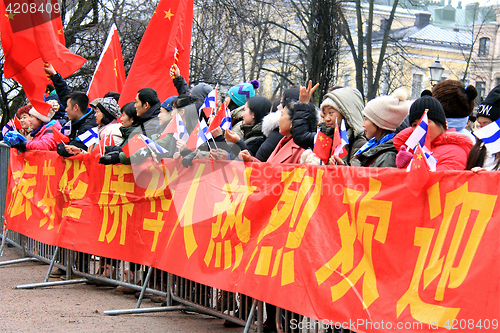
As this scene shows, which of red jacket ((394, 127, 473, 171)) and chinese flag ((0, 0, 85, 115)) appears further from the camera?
chinese flag ((0, 0, 85, 115))

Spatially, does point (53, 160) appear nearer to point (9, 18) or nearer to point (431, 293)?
point (9, 18)

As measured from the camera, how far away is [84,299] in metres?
6.38

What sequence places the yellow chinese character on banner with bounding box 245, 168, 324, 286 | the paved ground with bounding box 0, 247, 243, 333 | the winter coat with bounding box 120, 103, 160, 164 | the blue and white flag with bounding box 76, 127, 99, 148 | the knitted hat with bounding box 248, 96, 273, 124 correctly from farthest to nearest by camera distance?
the blue and white flag with bounding box 76, 127, 99, 148 < the winter coat with bounding box 120, 103, 160, 164 < the knitted hat with bounding box 248, 96, 273, 124 < the paved ground with bounding box 0, 247, 243, 333 < the yellow chinese character on banner with bounding box 245, 168, 324, 286

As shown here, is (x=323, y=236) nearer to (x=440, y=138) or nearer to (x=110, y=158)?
A: (x=440, y=138)

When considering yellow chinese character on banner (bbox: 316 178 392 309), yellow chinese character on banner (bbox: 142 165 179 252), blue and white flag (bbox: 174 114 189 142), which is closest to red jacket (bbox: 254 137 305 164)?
blue and white flag (bbox: 174 114 189 142)

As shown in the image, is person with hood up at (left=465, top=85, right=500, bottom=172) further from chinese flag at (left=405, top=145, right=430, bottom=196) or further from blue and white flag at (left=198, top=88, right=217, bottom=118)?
blue and white flag at (left=198, top=88, right=217, bottom=118)

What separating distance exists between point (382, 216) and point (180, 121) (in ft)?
9.30

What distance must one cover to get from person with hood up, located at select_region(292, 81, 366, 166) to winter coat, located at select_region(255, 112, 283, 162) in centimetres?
60

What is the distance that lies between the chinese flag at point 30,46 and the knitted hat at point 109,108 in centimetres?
129

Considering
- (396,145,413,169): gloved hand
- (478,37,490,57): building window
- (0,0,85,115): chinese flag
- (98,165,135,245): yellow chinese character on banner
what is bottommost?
(98,165,135,245): yellow chinese character on banner

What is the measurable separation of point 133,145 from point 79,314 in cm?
175

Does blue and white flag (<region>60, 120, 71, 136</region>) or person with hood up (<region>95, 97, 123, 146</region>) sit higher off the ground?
person with hood up (<region>95, 97, 123, 146</region>)

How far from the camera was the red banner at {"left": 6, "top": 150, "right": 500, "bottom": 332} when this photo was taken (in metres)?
3.14

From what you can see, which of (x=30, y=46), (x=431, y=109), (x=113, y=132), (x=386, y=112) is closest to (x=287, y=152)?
(x=386, y=112)
